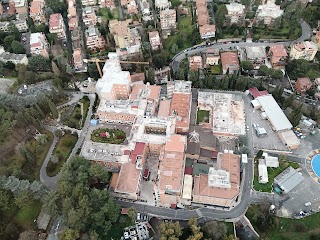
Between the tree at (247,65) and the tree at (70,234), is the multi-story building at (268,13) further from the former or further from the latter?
the tree at (70,234)

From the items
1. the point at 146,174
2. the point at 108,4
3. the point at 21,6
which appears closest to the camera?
the point at 146,174

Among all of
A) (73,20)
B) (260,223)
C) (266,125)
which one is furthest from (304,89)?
(73,20)

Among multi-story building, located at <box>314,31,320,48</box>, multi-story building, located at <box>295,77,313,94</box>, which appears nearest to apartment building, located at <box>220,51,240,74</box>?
multi-story building, located at <box>295,77,313,94</box>

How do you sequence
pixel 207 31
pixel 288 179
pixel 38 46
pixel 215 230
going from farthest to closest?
pixel 207 31 < pixel 38 46 < pixel 288 179 < pixel 215 230

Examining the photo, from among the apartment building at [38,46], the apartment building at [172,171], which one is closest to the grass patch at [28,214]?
the apartment building at [172,171]

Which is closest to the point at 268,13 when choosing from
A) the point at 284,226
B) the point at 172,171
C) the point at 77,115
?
the point at 172,171

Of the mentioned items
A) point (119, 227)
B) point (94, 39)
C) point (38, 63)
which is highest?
point (94, 39)

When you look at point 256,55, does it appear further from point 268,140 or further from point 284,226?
point 284,226

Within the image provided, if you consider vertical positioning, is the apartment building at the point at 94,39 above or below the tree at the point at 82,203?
above

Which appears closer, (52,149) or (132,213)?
(132,213)
